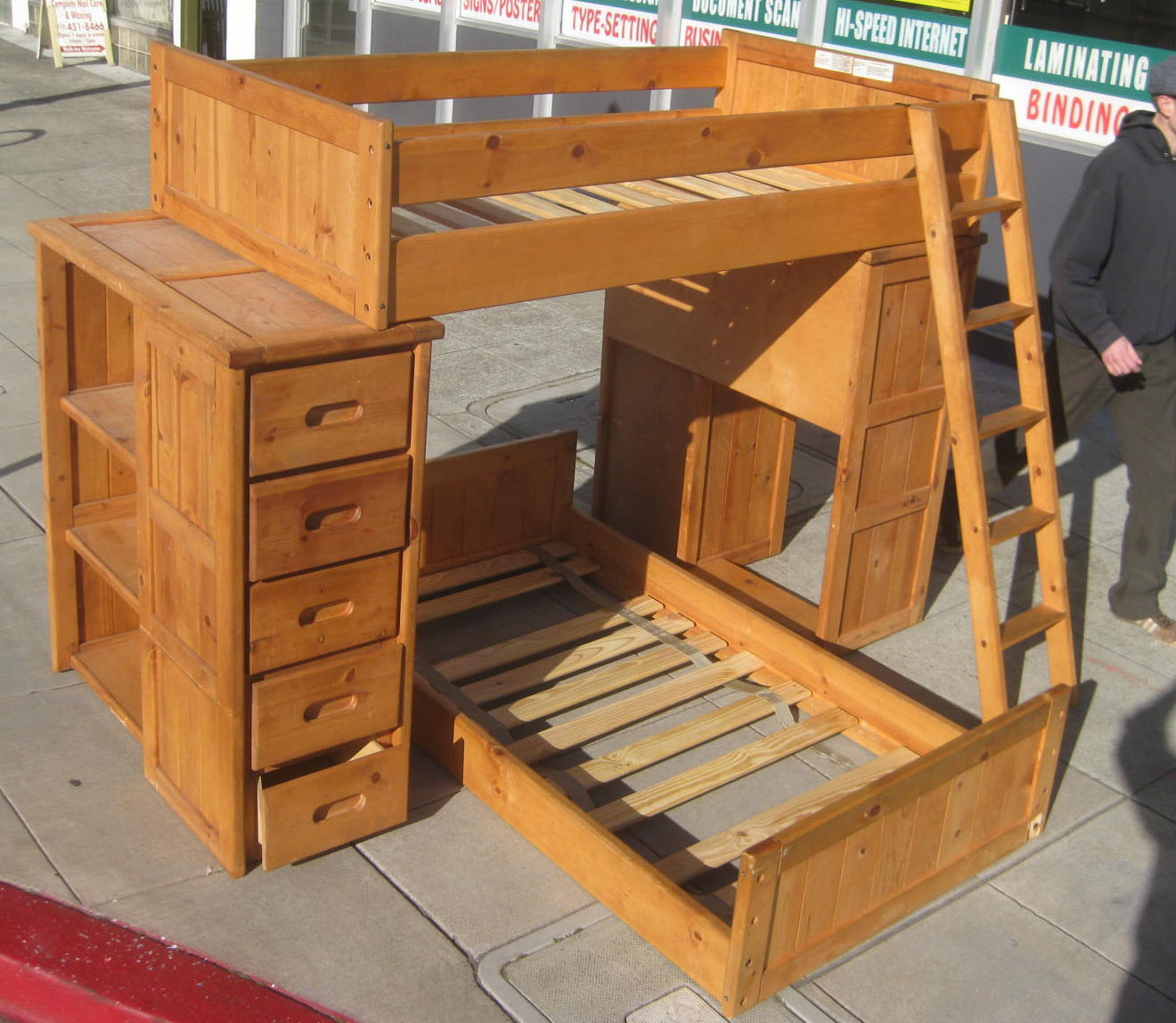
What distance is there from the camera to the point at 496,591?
17.7 feet

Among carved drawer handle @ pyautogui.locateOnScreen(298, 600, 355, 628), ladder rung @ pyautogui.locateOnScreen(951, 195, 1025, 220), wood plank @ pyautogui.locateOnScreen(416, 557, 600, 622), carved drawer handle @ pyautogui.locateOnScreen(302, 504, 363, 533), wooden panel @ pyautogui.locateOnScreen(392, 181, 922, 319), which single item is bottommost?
wood plank @ pyautogui.locateOnScreen(416, 557, 600, 622)

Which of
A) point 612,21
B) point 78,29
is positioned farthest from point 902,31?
point 78,29

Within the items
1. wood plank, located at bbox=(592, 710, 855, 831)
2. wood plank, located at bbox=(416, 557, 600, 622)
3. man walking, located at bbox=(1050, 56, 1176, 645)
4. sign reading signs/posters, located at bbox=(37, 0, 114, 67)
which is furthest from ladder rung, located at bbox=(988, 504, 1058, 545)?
sign reading signs/posters, located at bbox=(37, 0, 114, 67)

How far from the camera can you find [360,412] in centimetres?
358

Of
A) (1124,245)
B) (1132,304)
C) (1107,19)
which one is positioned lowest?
(1132,304)

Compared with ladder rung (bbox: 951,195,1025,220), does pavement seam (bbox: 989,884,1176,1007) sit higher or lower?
lower

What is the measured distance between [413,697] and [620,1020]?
1.32 m

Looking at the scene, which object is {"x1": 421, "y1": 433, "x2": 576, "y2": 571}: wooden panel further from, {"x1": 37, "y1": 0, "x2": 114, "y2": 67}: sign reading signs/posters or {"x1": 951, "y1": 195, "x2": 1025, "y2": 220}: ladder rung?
{"x1": 37, "y1": 0, "x2": 114, "y2": 67}: sign reading signs/posters

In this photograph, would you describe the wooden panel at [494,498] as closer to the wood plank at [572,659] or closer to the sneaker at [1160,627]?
the wood plank at [572,659]

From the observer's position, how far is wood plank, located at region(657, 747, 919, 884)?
3.97 m

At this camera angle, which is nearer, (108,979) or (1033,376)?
(108,979)

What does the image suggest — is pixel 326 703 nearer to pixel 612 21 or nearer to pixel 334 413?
pixel 334 413

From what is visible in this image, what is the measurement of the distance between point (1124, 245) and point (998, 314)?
0.86m

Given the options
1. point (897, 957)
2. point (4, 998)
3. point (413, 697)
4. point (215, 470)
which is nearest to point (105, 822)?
point (4, 998)
